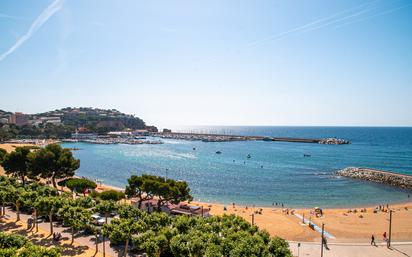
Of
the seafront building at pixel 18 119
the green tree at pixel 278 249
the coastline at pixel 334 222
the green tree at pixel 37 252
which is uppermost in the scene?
the seafront building at pixel 18 119

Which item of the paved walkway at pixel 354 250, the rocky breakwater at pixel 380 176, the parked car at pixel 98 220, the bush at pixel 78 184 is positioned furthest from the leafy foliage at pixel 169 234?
the rocky breakwater at pixel 380 176

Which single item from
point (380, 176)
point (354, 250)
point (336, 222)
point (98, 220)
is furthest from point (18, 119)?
point (354, 250)

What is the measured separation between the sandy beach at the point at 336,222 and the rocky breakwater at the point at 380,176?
1594 centimetres

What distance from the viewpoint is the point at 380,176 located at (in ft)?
188

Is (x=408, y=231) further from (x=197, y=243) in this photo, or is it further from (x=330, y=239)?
(x=197, y=243)

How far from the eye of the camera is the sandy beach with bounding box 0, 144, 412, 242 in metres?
26.0

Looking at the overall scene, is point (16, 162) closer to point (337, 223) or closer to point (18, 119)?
point (337, 223)

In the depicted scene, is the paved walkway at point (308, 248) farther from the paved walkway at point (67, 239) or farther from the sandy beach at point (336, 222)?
the sandy beach at point (336, 222)

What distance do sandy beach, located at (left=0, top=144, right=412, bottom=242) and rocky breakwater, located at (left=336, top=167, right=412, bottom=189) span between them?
15.9 m

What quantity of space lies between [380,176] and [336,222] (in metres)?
33.3

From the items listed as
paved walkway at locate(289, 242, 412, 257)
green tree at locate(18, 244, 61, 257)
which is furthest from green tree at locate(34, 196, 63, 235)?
paved walkway at locate(289, 242, 412, 257)

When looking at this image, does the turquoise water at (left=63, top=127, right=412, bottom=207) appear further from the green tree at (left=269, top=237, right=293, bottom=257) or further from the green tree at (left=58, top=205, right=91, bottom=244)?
the green tree at (left=269, top=237, right=293, bottom=257)

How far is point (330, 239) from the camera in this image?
24.7m

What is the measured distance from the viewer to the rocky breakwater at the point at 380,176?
52812mm
